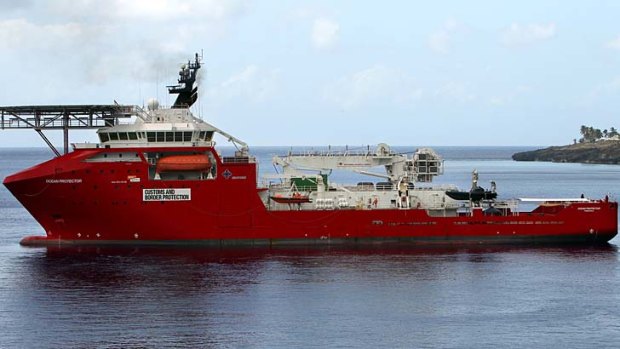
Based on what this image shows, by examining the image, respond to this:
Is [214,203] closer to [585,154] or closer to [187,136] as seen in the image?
[187,136]

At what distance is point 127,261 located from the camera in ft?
125

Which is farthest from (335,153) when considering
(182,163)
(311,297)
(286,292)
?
(311,297)

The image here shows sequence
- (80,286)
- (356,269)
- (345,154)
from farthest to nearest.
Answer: (345,154), (356,269), (80,286)

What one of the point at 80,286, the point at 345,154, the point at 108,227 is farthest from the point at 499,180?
the point at 80,286

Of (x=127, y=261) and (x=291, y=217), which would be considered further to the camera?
(x=291, y=217)

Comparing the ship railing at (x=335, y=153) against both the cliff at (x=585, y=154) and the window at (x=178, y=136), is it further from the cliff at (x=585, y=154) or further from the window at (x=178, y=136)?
the cliff at (x=585, y=154)

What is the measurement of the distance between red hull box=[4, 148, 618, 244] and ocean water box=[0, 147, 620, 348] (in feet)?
2.78

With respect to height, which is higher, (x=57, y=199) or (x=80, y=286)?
(x=57, y=199)

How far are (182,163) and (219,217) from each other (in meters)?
2.68

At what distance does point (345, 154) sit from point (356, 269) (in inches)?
353

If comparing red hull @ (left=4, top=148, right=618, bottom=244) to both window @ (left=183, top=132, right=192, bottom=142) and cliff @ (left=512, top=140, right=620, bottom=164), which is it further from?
cliff @ (left=512, top=140, right=620, bottom=164)

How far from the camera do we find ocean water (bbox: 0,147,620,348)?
1044 inches

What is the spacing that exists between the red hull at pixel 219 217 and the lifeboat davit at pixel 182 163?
1.73 ft

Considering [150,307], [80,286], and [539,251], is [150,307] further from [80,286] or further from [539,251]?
[539,251]
